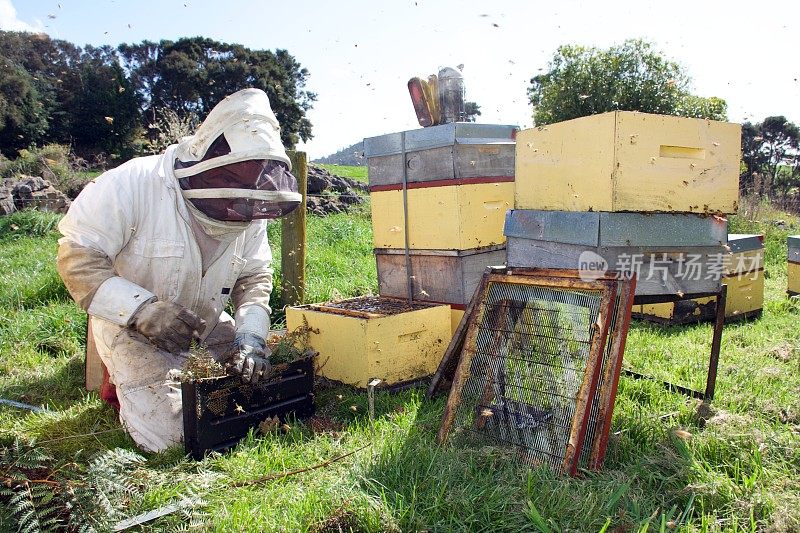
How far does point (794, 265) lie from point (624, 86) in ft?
47.5

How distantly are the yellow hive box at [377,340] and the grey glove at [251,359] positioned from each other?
53 cm

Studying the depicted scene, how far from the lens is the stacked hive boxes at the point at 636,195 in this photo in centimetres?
271

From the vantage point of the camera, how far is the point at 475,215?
394cm

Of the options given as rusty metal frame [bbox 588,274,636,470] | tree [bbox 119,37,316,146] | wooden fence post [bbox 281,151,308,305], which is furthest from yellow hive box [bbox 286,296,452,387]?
tree [bbox 119,37,316,146]

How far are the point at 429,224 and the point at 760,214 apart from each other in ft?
37.9

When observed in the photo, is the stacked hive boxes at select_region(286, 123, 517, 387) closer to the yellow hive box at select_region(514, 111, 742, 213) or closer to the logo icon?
the yellow hive box at select_region(514, 111, 742, 213)

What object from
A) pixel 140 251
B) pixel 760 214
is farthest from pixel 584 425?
pixel 760 214

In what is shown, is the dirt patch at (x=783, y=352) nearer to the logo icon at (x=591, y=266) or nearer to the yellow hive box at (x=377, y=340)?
the logo icon at (x=591, y=266)

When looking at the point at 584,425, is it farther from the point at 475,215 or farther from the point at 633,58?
the point at 633,58

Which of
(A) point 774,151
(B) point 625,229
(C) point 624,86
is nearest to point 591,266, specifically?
(B) point 625,229

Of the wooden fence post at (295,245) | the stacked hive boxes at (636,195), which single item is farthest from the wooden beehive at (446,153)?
the wooden fence post at (295,245)

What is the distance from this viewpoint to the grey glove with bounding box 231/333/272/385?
2863 millimetres

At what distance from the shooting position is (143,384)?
309 centimetres

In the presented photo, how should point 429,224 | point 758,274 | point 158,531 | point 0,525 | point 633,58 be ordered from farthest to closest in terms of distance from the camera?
point 633,58 < point 758,274 < point 429,224 < point 158,531 < point 0,525
